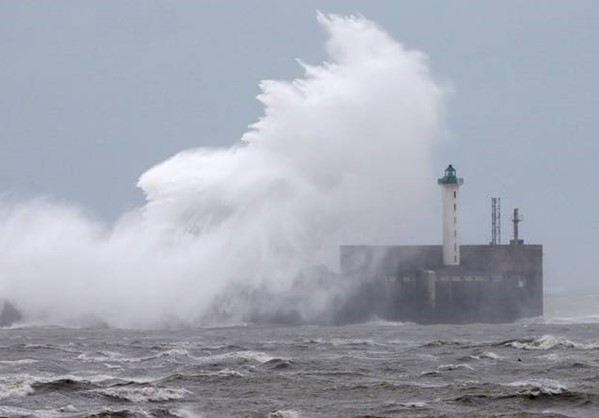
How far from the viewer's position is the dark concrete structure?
81.4 metres

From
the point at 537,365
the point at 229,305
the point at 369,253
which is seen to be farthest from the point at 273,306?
the point at 537,365

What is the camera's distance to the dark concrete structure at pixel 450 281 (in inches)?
3206

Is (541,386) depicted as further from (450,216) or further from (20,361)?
(450,216)

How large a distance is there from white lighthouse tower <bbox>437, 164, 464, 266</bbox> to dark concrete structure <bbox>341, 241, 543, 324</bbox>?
0.75m

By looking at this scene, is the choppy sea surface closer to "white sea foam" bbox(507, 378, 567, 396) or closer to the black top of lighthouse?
"white sea foam" bbox(507, 378, 567, 396)

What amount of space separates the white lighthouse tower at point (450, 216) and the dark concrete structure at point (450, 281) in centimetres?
75

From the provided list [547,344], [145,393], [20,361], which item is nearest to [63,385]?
[145,393]

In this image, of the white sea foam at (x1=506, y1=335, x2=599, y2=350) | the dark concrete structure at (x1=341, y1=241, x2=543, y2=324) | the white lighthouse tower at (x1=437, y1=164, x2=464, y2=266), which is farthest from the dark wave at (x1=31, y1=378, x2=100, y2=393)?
the white lighthouse tower at (x1=437, y1=164, x2=464, y2=266)

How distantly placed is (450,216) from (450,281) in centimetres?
512

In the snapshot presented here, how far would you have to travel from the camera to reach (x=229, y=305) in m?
75.8

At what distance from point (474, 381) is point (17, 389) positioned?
37.0ft

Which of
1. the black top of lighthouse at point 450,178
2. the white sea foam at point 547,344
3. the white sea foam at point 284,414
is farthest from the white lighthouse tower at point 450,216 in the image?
the white sea foam at point 284,414

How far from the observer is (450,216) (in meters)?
86.1

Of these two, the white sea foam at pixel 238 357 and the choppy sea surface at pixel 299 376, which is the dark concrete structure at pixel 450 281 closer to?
the choppy sea surface at pixel 299 376
